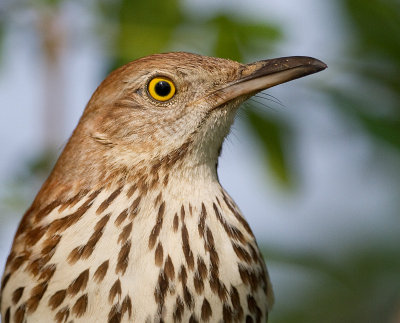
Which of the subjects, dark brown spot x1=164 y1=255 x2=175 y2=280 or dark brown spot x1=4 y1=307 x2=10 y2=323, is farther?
dark brown spot x1=4 y1=307 x2=10 y2=323

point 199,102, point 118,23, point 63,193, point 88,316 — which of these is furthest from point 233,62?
point 88,316

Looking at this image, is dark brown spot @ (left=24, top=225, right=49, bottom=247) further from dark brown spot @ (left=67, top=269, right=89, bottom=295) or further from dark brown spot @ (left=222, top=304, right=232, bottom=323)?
dark brown spot @ (left=222, top=304, right=232, bottom=323)

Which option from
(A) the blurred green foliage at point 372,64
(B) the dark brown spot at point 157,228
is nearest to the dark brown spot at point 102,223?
(B) the dark brown spot at point 157,228

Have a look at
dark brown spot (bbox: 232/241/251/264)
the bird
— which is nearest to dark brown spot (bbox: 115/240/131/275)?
the bird

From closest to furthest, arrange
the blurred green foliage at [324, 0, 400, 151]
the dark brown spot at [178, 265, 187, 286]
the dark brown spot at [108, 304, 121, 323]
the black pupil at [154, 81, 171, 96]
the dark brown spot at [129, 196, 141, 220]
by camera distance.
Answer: the dark brown spot at [108, 304, 121, 323] → the dark brown spot at [178, 265, 187, 286] → the dark brown spot at [129, 196, 141, 220] → the blurred green foliage at [324, 0, 400, 151] → the black pupil at [154, 81, 171, 96]

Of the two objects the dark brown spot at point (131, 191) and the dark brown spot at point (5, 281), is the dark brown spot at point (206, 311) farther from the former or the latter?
the dark brown spot at point (5, 281)

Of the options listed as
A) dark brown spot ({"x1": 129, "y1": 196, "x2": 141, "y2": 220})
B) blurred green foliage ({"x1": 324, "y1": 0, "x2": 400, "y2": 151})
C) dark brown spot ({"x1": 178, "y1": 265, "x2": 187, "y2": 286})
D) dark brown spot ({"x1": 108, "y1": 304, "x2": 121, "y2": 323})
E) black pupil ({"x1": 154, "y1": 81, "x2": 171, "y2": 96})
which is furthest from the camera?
black pupil ({"x1": 154, "y1": 81, "x2": 171, "y2": 96})

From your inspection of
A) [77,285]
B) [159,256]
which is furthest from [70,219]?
[159,256]

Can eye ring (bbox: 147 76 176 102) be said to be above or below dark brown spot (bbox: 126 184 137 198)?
above
